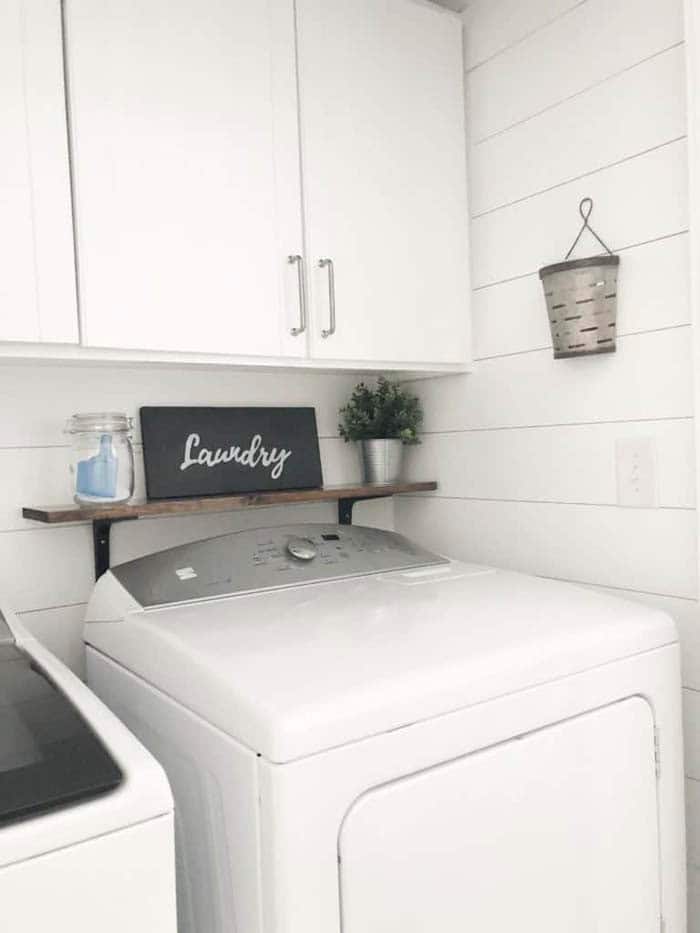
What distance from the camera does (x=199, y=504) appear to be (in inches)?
61.8

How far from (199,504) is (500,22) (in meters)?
1.29

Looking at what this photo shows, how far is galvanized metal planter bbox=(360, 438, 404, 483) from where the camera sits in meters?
1.95

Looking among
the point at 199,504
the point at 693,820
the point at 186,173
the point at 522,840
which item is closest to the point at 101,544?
the point at 199,504

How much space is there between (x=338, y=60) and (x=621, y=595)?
4.13 feet

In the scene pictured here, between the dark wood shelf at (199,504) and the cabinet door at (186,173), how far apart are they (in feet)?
1.06

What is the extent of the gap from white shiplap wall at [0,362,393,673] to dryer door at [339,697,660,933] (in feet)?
3.04

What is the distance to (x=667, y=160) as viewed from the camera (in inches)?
56.2

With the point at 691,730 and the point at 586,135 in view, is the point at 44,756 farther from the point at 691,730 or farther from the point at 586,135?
the point at 586,135

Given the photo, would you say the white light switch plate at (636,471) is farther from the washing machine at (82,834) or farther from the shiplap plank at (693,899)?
the washing machine at (82,834)

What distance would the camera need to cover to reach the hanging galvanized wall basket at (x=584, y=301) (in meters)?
1.49

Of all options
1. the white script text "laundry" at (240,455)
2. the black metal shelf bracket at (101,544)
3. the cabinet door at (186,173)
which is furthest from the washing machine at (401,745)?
the cabinet door at (186,173)

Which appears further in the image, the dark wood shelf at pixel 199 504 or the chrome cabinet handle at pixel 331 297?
the chrome cabinet handle at pixel 331 297

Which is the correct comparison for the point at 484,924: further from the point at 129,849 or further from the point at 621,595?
the point at 621,595

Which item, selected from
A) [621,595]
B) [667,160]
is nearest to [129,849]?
[621,595]
